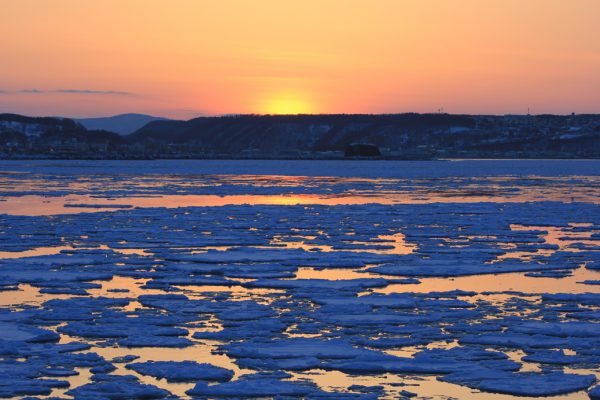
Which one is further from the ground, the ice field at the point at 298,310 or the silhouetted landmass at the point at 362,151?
the silhouetted landmass at the point at 362,151

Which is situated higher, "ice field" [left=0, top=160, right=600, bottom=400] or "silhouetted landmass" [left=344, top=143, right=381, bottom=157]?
"silhouetted landmass" [left=344, top=143, right=381, bottom=157]

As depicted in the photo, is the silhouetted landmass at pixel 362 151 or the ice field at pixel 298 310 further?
the silhouetted landmass at pixel 362 151

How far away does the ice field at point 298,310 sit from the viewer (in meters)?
5.37

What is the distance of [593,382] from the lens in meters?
5.33

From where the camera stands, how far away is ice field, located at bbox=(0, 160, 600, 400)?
17.6 feet

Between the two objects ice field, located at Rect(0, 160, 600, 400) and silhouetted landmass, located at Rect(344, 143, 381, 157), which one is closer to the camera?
ice field, located at Rect(0, 160, 600, 400)

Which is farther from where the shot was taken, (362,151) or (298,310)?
(362,151)

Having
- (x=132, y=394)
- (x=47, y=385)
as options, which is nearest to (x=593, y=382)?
(x=132, y=394)

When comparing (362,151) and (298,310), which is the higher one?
(362,151)

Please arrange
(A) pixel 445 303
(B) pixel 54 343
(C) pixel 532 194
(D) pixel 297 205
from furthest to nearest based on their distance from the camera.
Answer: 1. (C) pixel 532 194
2. (D) pixel 297 205
3. (A) pixel 445 303
4. (B) pixel 54 343

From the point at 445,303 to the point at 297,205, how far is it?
13.2 m

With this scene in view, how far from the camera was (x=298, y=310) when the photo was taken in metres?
7.54

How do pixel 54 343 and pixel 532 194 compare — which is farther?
pixel 532 194

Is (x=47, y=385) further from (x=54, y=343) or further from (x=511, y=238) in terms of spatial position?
(x=511, y=238)
